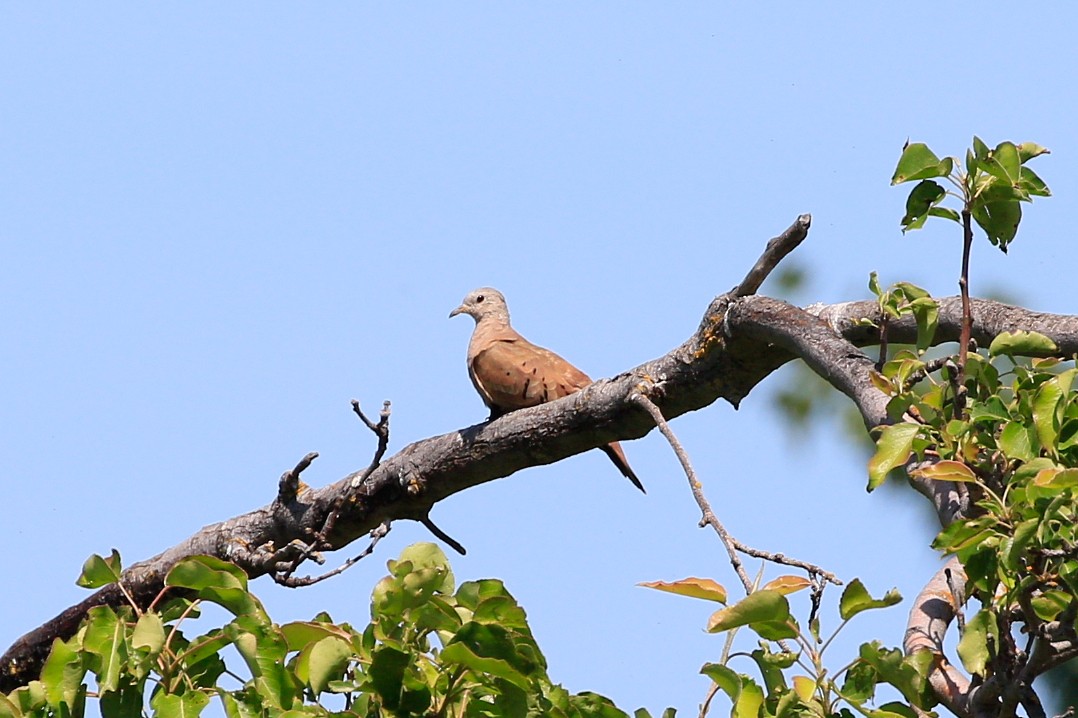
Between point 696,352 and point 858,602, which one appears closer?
point 858,602

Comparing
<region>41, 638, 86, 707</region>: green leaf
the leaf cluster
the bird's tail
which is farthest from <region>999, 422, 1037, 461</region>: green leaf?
the bird's tail

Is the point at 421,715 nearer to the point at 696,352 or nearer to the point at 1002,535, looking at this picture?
the point at 1002,535

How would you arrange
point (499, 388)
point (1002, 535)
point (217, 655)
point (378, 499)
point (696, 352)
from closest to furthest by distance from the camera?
1. point (1002, 535)
2. point (217, 655)
3. point (696, 352)
4. point (378, 499)
5. point (499, 388)

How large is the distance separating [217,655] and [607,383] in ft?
5.83

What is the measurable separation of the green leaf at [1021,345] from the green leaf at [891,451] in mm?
→ 218

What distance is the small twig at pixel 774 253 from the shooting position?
139 inches

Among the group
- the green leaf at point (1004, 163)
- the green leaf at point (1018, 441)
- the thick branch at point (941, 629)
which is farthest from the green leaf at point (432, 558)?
the green leaf at point (1004, 163)

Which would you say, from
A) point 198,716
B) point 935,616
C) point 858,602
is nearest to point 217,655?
point 198,716

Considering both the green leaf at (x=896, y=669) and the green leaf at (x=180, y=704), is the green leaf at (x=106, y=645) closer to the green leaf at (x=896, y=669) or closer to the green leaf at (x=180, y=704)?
the green leaf at (x=180, y=704)

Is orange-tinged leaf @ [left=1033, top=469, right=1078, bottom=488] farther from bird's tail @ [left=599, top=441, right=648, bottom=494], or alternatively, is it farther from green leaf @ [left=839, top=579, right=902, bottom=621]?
bird's tail @ [left=599, top=441, right=648, bottom=494]

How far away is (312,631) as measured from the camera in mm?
2361

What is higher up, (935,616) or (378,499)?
(378,499)

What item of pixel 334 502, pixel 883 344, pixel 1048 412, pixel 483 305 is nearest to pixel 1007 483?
pixel 1048 412

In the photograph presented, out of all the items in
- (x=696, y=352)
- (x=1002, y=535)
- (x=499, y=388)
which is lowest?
(x=1002, y=535)
